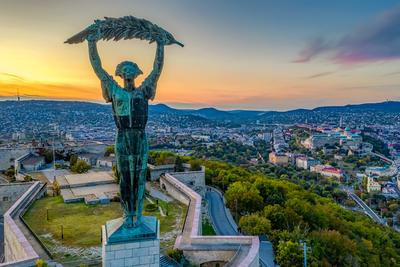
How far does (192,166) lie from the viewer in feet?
106

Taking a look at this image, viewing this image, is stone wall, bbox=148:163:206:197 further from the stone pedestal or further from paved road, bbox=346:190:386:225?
paved road, bbox=346:190:386:225

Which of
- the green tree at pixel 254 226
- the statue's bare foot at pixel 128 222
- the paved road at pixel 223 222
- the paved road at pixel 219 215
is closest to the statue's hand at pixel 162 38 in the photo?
the statue's bare foot at pixel 128 222

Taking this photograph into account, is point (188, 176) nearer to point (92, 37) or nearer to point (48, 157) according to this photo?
point (48, 157)

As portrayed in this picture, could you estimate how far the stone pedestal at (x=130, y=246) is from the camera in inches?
376

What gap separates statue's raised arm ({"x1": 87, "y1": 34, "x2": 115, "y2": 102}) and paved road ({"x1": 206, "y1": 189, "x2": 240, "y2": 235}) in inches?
553

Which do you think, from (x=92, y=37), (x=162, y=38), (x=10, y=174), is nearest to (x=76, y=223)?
(x=92, y=37)

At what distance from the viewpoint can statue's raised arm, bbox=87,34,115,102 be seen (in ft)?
30.0

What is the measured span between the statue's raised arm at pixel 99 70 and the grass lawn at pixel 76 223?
26.2 ft

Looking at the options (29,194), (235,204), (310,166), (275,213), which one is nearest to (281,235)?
(275,213)

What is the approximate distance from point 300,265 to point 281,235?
2.45m

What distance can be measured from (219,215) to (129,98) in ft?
57.3

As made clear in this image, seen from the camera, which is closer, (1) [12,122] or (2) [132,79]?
(2) [132,79]

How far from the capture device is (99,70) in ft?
30.3

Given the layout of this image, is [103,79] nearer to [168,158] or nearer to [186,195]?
[186,195]
